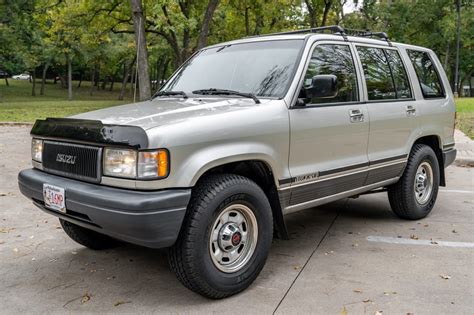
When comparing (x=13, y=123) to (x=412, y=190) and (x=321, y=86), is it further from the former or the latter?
(x=321, y=86)

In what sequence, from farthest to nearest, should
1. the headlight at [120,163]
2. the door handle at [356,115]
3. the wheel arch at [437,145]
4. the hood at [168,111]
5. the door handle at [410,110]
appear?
1. the wheel arch at [437,145]
2. the door handle at [410,110]
3. the door handle at [356,115]
4. the hood at [168,111]
5. the headlight at [120,163]

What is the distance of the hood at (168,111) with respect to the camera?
3.17 m

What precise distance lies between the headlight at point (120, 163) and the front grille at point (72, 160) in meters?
0.07

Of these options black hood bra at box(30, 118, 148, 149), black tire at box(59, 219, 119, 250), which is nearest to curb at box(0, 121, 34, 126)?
black tire at box(59, 219, 119, 250)

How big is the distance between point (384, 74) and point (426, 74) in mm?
976

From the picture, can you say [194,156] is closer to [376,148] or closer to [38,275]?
[38,275]

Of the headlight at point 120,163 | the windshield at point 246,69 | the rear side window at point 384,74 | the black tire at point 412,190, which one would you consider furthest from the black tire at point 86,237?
the black tire at point 412,190

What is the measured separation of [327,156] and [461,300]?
1.51m

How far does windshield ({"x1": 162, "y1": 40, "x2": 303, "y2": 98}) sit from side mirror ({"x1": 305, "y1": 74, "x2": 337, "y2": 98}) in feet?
0.73

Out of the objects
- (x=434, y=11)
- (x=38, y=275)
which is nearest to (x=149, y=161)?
(x=38, y=275)

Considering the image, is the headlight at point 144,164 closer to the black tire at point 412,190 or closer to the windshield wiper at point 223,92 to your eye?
the windshield wiper at point 223,92

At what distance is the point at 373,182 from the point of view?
15.3 ft

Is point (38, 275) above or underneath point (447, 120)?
underneath

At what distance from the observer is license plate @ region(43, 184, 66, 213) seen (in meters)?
3.23
